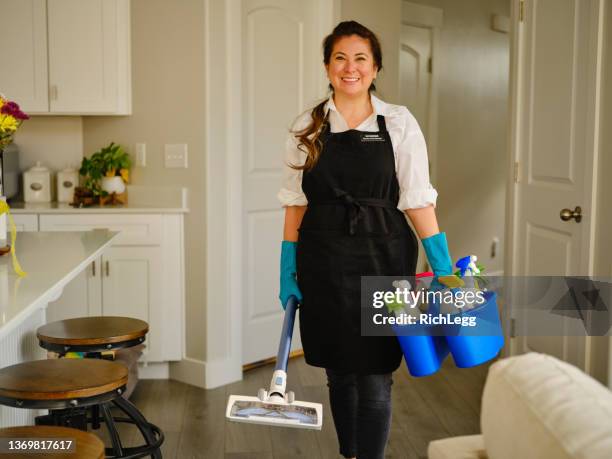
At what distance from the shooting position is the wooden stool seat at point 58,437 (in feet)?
5.88

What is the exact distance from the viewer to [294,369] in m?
4.55

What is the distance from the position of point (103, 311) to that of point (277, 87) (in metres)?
1.49

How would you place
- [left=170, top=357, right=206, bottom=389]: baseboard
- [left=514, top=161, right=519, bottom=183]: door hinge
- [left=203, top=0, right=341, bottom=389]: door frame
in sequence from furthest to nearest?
[left=170, top=357, right=206, bottom=389]: baseboard
[left=203, top=0, right=341, bottom=389]: door frame
[left=514, top=161, right=519, bottom=183]: door hinge

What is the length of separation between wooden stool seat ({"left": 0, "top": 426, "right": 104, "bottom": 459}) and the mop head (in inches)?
12.7

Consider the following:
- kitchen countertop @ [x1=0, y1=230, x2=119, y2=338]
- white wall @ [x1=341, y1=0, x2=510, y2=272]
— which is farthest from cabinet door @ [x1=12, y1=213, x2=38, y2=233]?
white wall @ [x1=341, y1=0, x2=510, y2=272]

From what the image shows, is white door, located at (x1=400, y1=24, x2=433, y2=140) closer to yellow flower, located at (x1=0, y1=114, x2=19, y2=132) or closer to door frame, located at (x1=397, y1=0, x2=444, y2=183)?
door frame, located at (x1=397, y1=0, x2=444, y2=183)

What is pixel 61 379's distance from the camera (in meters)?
2.29

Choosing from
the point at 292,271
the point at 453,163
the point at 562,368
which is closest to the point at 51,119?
the point at 292,271

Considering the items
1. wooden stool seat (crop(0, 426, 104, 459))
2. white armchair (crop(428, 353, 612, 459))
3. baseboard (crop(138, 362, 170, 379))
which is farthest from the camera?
baseboard (crop(138, 362, 170, 379))

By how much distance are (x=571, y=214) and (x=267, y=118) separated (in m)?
1.78

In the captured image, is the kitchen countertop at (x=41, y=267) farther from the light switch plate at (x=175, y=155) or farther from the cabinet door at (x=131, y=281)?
the light switch plate at (x=175, y=155)

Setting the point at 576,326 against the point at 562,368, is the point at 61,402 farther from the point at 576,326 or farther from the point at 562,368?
the point at 576,326

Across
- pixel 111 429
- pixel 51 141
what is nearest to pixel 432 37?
pixel 51 141

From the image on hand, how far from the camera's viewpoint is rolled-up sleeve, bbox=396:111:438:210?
251 centimetres
